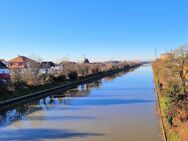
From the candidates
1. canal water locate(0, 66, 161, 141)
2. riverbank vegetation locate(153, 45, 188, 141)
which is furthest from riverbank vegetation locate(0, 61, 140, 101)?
riverbank vegetation locate(153, 45, 188, 141)

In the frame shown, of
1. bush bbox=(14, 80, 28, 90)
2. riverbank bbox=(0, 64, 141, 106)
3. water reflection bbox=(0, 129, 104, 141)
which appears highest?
bush bbox=(14, 80, 28, 90)

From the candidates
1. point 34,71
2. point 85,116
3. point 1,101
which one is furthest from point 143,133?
point 34,71

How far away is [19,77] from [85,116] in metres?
11.3

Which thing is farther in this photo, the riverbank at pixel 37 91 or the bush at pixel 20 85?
the bush at pixel 20 85

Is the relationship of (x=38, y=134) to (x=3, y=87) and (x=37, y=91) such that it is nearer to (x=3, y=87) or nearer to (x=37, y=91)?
(x=3, y=87)

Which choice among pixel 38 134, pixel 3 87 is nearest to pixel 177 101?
pixel 38 134

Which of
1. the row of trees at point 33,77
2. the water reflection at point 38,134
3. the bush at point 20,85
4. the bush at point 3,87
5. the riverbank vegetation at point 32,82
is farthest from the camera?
the bush at point 20,85

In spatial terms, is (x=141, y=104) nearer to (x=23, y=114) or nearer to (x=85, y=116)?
(x=85, y=116)

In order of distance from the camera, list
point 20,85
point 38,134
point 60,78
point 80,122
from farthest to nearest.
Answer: point 60,78
point 20,85
point 80,122
point 38,134

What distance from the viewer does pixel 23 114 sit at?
1742 cm

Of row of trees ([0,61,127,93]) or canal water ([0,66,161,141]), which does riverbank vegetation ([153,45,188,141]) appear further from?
row of trees ([0,61,127,93])

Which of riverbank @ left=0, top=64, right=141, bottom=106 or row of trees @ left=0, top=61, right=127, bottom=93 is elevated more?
row of trees @ left=0, top=61, right=127, bottom=93

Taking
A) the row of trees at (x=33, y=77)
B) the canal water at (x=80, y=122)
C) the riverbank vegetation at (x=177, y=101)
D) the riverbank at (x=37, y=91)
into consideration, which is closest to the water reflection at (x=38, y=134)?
the canal water at (x=80, y=122)

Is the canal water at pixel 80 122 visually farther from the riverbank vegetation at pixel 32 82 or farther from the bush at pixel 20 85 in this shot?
the bush at pixel 20 85
